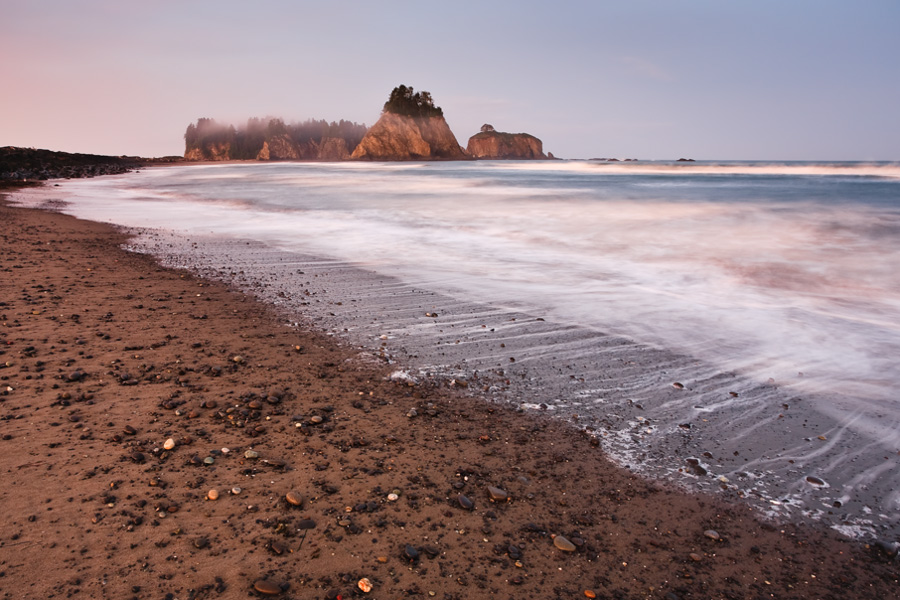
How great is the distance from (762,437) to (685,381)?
37.2 inches

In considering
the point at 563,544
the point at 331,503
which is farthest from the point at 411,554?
the point at 563,544

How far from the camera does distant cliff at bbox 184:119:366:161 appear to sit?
173 m

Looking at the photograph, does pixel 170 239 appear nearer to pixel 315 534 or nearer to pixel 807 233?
pixel 315 534

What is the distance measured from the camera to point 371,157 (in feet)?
436

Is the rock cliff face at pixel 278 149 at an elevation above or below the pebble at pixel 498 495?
above

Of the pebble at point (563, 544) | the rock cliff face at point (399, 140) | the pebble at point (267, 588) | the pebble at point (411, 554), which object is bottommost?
the pebble at point (563, 544)

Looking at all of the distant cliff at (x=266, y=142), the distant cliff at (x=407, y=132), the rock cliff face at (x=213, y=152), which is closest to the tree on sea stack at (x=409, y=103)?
A: the distant cliff at (x=407, y=132)

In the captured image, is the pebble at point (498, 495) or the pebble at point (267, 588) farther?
the pebble at point (498, 495)

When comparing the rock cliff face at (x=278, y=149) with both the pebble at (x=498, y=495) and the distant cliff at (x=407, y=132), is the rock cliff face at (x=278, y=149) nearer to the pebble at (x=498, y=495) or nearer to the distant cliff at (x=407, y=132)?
the distant cliff at (x=407, y=132)

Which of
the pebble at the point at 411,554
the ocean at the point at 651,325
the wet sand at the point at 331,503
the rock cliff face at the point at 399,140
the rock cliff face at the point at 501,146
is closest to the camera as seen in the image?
the wet sand at the point at 331,503

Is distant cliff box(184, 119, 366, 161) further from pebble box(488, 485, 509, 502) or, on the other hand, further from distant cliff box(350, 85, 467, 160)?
pebble box(488, 485, 509, 502)

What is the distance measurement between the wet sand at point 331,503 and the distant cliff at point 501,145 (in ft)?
624

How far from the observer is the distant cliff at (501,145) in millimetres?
188125

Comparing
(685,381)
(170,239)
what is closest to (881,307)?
(685,381)
